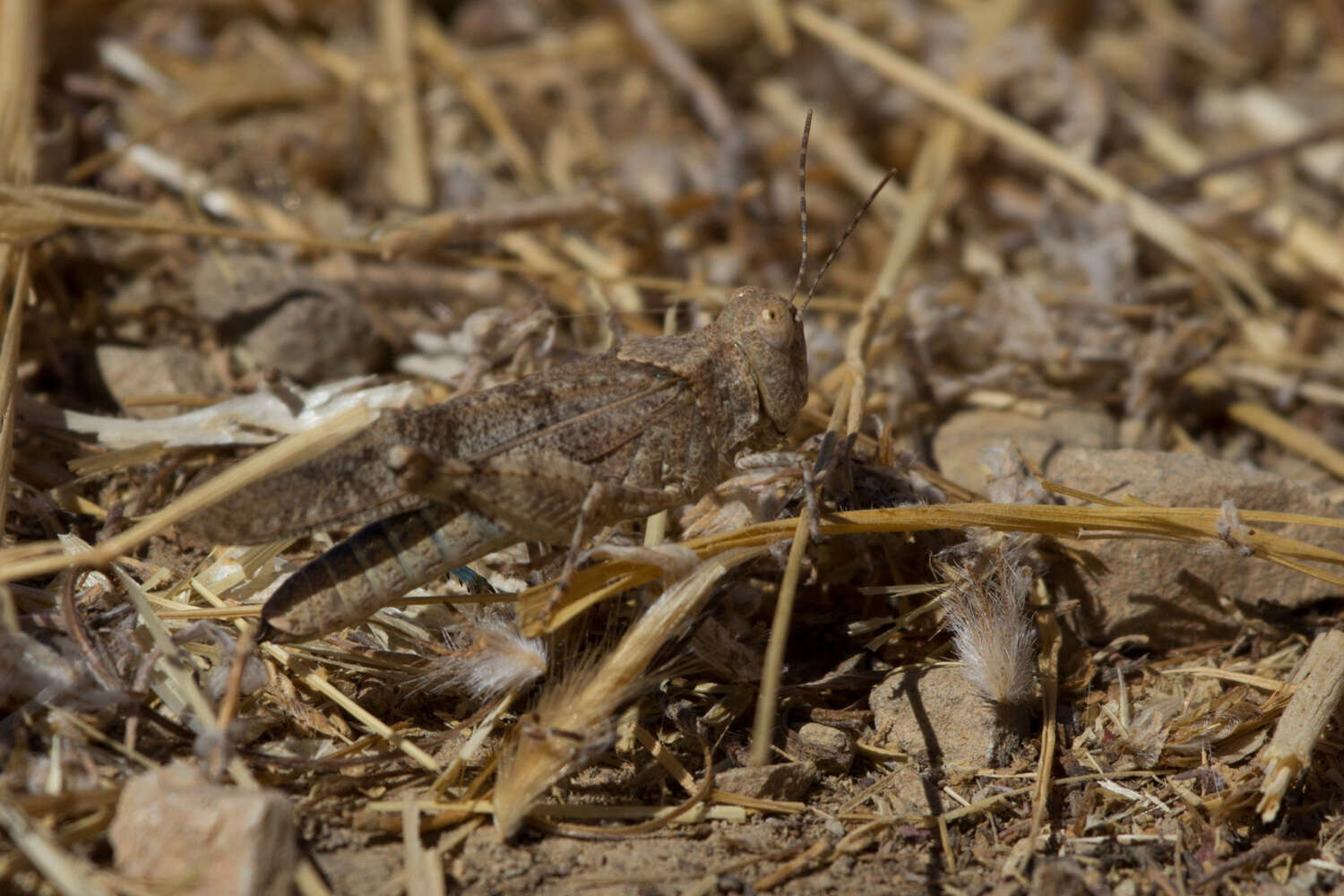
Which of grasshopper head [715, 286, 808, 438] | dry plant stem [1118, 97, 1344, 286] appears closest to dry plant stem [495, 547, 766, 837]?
grasshopper head [715, 286, 808, 438]

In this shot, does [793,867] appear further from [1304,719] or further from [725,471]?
[1304,719]

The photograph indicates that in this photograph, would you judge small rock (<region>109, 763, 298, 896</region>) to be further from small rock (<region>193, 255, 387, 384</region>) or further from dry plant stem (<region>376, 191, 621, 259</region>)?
dry plant stem (<region>376, 191, 621, 259</region>)

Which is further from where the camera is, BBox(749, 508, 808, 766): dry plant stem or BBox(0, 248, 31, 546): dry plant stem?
BBox(0, 248, 31, 546): dry plant stem

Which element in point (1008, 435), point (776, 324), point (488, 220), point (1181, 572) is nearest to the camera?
point (776, 324)

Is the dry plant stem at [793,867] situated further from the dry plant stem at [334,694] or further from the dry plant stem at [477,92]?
the dry plant stem at [477,92]

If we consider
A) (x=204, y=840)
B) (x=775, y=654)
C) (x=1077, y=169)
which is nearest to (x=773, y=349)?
(x=775, y=654)

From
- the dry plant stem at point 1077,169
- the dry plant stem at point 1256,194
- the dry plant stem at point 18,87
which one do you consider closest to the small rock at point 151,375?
the dry plant stem at point 18,87
